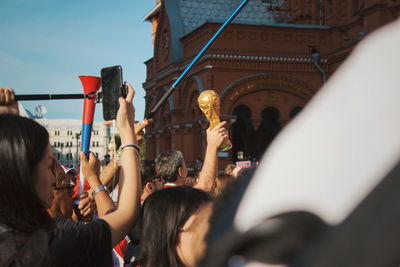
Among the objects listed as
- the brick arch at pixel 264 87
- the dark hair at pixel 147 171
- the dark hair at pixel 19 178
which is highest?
the brick arch at pixel 264 87

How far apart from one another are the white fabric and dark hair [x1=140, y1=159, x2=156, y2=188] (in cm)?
367

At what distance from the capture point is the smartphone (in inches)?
109

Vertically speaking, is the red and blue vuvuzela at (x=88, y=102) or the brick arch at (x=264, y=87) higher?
the brick arch at (x=264, y=87)

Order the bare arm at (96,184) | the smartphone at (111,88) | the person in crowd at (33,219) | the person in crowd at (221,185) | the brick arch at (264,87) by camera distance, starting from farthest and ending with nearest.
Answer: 1. the brick arch at (264,87)
2. the smartphone at (111,88)
3. the bare arm at (96,184)
4. the person in crowd at (33,219)
5. the person in crowd at (221,185)

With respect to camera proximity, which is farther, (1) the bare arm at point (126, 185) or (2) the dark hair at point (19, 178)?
(1) the bare arm at point (126, 185)

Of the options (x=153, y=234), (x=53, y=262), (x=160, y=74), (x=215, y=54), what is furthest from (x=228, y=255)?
(x=160, y=74)

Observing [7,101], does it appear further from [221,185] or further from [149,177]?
[149,177]

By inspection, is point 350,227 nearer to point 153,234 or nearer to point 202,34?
point 153,234

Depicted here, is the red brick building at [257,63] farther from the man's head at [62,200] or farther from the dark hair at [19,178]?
the dark hair at [19,178]

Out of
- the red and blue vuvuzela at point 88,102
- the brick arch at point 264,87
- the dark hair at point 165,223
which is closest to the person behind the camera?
the dark hair at point 165,223

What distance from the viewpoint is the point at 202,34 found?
60.2 ft

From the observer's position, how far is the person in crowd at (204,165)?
11.4ft

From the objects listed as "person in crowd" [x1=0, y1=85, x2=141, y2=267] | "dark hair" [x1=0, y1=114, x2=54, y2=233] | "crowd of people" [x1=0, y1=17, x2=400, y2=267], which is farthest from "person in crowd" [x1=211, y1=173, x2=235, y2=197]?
"dark hair" [x1=0, y1=114, x2=54, y2=233]

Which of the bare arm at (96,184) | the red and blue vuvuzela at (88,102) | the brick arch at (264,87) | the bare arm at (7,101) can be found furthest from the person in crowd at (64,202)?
the brick arch at (264,87)
